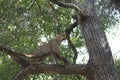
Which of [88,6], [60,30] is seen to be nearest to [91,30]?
[88,6]

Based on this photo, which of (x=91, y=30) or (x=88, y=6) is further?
(x=88, y=6)

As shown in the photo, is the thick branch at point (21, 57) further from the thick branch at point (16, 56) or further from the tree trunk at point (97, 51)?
the tree trunk at point (97, 51)

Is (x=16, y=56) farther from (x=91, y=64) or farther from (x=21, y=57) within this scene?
(x=91, y=64)

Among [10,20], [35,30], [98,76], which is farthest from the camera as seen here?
[35,30]

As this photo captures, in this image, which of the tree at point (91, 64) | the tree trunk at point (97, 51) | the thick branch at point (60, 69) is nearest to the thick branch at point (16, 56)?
the tree at point (91, 64)

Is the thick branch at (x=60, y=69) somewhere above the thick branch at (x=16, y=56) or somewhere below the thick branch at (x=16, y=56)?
below

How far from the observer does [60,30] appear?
8.09 metres

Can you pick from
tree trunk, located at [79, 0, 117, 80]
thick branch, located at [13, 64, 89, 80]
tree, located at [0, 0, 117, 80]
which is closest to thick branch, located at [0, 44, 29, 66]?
tree, located at [0, 0, 117, 80]

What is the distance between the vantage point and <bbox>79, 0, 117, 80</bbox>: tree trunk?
5.63 metres

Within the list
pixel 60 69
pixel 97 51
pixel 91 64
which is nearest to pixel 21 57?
pixel 60 69

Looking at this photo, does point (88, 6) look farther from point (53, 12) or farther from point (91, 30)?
point (53, 12)

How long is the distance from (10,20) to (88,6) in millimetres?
1883

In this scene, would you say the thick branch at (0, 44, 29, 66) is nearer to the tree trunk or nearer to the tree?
the tree

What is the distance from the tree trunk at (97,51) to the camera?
563cm
